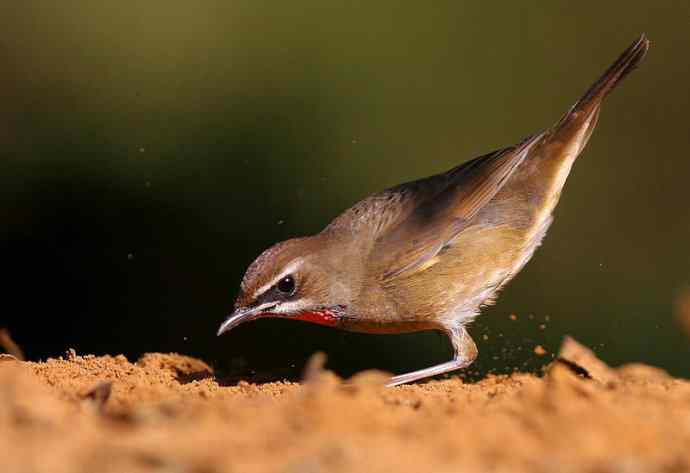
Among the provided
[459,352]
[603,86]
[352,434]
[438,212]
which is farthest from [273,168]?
[352,434]

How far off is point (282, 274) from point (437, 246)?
110cm

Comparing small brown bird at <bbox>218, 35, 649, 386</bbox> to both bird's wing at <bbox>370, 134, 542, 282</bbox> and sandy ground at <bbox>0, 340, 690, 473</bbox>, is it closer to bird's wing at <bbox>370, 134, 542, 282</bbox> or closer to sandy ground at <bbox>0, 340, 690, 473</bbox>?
bird's wing at <bbox>370, 134, 542, 282</bbox>

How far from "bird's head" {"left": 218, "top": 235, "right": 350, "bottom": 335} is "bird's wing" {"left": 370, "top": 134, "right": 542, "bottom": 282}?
0.36 meters

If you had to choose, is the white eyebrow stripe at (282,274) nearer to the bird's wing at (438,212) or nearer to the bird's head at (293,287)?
the bird's head at (293,287)

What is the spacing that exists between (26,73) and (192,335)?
2.93 meters

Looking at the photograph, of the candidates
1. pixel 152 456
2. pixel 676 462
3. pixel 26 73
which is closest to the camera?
pixel 152 456

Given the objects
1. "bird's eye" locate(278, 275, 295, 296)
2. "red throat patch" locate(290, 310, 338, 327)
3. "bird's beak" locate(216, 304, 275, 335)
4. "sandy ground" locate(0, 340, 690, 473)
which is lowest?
"red throat patch" locate(290, 310, 338, 327)

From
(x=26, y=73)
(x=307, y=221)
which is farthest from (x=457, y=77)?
(x=26, y=73)

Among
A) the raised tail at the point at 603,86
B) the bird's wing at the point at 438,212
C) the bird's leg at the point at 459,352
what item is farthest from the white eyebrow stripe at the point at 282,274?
the raised tail at the point at 603,86

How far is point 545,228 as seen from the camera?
6.32m

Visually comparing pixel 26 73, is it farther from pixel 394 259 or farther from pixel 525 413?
pixel 525 413

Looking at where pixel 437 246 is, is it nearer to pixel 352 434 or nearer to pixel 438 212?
pixel 438 212

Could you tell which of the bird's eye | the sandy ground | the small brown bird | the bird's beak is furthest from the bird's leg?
the sandy ground

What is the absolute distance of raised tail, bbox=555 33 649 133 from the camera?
246 inches
